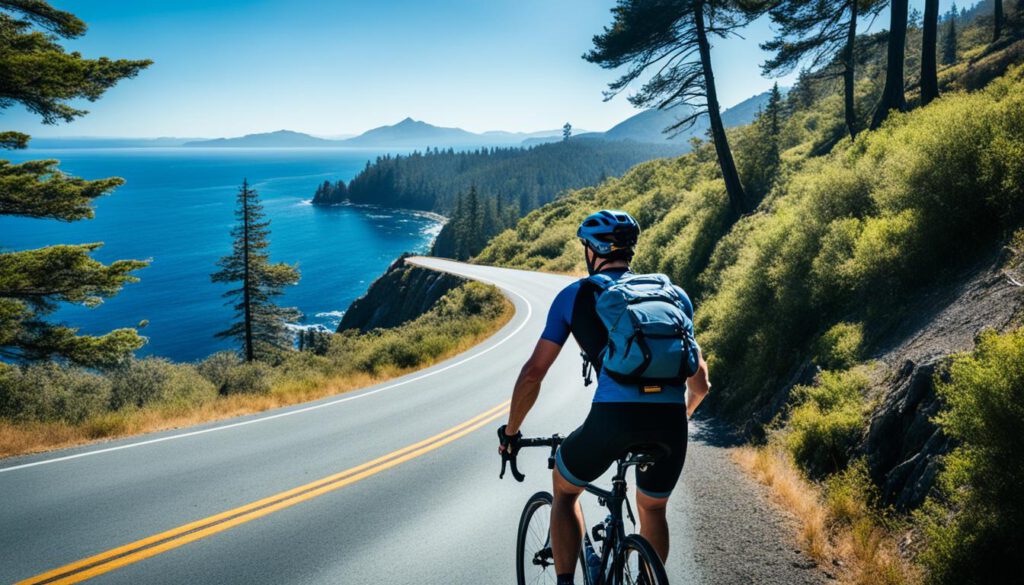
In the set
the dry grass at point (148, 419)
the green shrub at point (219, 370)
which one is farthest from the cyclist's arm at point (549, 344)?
the green shrub at point (219, 370)

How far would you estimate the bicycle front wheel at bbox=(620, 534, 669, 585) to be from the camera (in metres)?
2.46

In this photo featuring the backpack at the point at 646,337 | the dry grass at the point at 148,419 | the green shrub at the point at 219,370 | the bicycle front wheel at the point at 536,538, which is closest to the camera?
the backpack at the point at 646,337

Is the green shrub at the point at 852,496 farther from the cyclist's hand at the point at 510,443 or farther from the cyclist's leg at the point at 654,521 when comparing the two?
the cyclist's hand at the point at 510,443

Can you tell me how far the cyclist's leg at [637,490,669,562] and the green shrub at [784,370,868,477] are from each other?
11.5 ft

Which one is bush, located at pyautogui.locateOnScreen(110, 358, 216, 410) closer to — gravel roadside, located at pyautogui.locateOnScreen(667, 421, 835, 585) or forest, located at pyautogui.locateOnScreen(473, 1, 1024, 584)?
gravel roadside, located at pyautogui.locateOnScreen(667, 421, 835, 585)

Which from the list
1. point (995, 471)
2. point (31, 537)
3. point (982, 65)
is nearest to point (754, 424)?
point (995, 471)

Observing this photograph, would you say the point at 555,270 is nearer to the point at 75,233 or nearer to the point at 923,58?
the point at 923,58

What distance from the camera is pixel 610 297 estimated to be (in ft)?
8.36

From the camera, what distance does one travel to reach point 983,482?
3.25 meters

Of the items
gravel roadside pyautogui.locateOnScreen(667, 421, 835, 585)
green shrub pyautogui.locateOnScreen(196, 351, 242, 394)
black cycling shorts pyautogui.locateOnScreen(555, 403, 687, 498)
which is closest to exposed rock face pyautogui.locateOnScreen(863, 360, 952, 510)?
gravel roadside pyautogui.locateOnScreen(667, 421, 835, 585)

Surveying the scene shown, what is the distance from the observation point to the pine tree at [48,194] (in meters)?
9.30

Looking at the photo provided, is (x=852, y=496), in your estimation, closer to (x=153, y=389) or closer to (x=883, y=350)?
(x=883, y=350)

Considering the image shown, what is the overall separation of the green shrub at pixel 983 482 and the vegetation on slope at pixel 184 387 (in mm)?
9860

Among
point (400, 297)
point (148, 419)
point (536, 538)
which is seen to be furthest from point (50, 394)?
point (400, 297)
